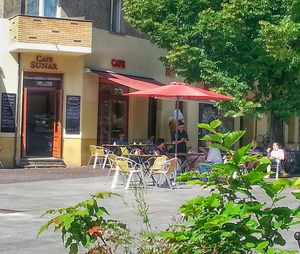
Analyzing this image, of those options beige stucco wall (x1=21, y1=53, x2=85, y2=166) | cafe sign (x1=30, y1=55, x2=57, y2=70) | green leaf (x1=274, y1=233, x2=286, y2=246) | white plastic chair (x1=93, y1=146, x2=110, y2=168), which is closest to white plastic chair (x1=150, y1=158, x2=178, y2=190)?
white plastic chair (x1=93, y1=146, x2=110, y2=168)

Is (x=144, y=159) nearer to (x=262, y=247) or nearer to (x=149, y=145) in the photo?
(x=149, y=145)

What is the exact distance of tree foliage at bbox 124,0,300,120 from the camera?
1827 centimetres

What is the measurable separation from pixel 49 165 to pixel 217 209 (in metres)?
18.9

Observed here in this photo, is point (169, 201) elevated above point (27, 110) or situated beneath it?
situated beneath

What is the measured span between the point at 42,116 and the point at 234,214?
19776 millimetres

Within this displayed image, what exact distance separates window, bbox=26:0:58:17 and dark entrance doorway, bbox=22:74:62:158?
229 centimetres

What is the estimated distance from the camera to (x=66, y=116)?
22703mm

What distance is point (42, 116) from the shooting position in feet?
74.6

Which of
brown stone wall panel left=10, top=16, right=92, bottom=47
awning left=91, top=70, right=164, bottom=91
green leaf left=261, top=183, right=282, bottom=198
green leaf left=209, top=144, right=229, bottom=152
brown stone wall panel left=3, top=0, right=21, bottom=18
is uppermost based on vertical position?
brown stone wall panel left=3, top=0, right=21, bottom=18

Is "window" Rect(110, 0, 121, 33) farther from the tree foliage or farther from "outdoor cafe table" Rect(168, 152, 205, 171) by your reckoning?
"outdoor cafe table" Rect(168, 152, 205, 171)

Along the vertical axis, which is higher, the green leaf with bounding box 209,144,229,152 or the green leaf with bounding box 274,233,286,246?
the green leaf with bounding box 209,144,229,152

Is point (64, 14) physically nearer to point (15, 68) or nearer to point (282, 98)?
point (15, 68)

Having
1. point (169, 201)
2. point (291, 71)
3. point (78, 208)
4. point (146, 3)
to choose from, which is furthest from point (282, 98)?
point (78, 208)

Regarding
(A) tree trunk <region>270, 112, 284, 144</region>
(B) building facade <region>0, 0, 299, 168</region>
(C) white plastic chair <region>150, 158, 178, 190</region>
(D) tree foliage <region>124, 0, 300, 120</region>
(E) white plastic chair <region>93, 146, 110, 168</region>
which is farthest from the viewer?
(E) white plastic chair <region>93, 146, 110, 168</region>
